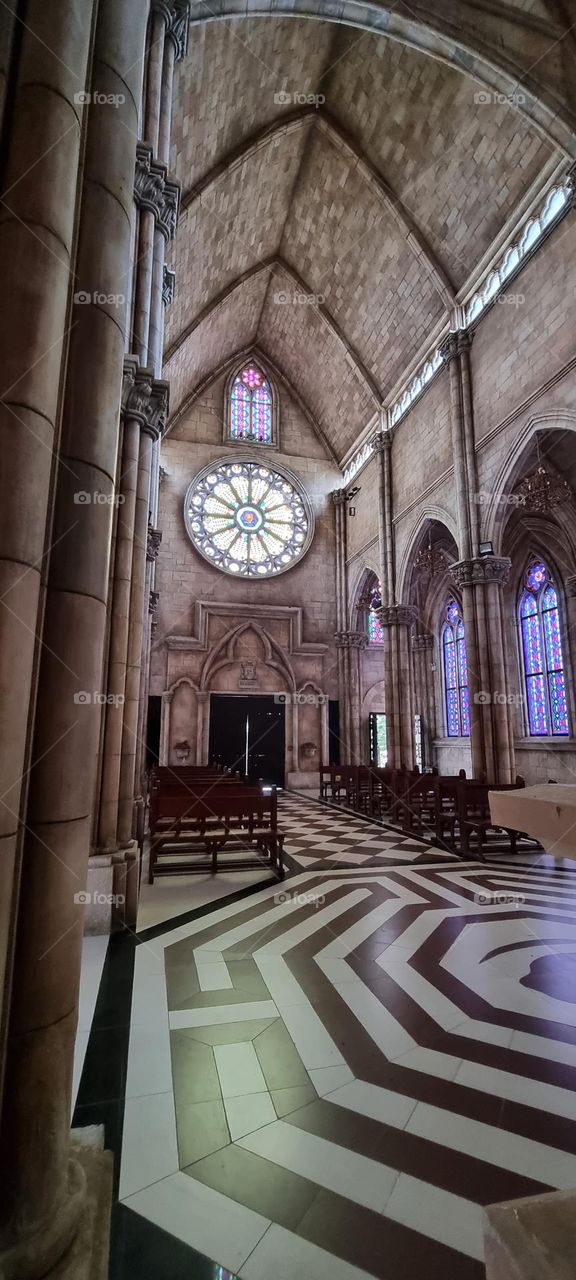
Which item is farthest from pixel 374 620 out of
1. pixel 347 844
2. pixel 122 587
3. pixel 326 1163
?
pixel 326 1163

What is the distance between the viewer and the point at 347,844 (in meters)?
8.53

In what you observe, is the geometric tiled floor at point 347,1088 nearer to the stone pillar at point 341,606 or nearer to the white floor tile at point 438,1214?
the white floor tile at point 438,1214

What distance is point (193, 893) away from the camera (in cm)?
579

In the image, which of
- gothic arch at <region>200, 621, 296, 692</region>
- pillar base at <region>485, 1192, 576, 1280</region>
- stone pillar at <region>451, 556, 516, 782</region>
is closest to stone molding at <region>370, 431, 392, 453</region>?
stone pillar at <region>451, 556, 516, 782</region>

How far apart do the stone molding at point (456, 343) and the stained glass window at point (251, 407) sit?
9.00m

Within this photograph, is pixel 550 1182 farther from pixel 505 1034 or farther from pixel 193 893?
pixel 193 893

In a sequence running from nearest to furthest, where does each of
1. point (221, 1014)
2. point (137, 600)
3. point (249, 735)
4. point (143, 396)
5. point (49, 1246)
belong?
point (49, 1246) → point (221, 1014) → point (137, 600) → point (143, 396) → point (249, 735)

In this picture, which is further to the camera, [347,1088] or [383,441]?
[383,441]

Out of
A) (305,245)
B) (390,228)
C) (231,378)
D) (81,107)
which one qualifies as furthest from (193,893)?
(231,378)

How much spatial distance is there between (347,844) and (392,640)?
8.22m

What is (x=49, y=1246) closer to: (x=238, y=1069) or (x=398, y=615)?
(x=238, y=1069)

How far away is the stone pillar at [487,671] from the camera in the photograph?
11.0 metres

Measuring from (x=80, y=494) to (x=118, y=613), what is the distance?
3.68 m

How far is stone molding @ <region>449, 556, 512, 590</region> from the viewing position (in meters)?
11.5
